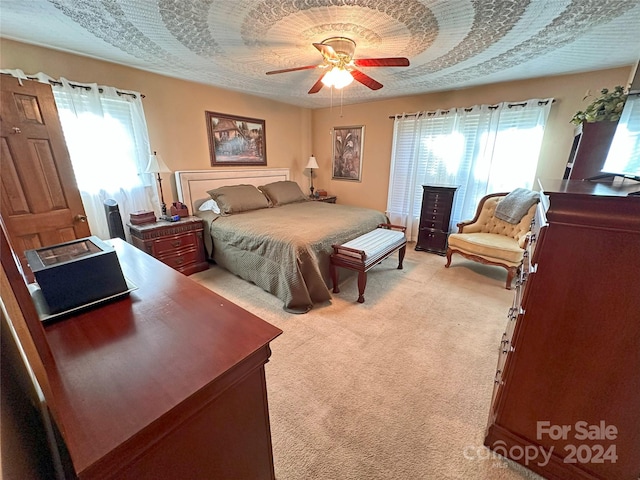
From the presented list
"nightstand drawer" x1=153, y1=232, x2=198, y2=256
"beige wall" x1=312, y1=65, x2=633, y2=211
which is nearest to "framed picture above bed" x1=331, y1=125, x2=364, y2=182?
"beige wall" x1=312, y1=65, x2=633, y2=211

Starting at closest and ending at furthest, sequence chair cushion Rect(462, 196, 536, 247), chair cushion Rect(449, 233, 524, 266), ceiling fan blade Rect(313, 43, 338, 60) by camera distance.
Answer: ceiling fan blade Rect(313, 43, 338, 60) → chair cushion Rect(449, 233, 524, 266) → chair cushion Rect(462, 196, 536, 247)

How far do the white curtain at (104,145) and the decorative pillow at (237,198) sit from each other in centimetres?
80

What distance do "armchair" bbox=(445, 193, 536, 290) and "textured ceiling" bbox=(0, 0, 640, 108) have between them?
153 cm

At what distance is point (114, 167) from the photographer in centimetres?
286

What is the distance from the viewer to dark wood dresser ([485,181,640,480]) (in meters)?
0.90

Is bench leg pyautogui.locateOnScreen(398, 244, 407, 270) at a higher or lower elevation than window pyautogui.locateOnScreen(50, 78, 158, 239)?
lower

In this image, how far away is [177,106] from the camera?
10.8 ft

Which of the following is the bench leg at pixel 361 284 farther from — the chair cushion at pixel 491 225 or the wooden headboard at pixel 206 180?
the wooden headboard at pixel 206 180

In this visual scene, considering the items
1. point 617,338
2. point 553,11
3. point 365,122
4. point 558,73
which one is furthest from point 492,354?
point 365,122

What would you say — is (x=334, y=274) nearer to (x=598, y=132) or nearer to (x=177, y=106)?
(x=598, y=132)

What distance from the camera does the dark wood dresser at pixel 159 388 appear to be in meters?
0.56

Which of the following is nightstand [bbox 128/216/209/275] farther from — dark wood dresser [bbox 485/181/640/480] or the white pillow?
dark wood dresser [bbox 485/181/640/480]

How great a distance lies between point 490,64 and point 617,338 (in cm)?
278

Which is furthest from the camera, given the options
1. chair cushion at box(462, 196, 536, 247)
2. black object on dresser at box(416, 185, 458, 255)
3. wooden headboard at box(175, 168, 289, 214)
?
black object on dresser at box(416, 185, 458, 255)
